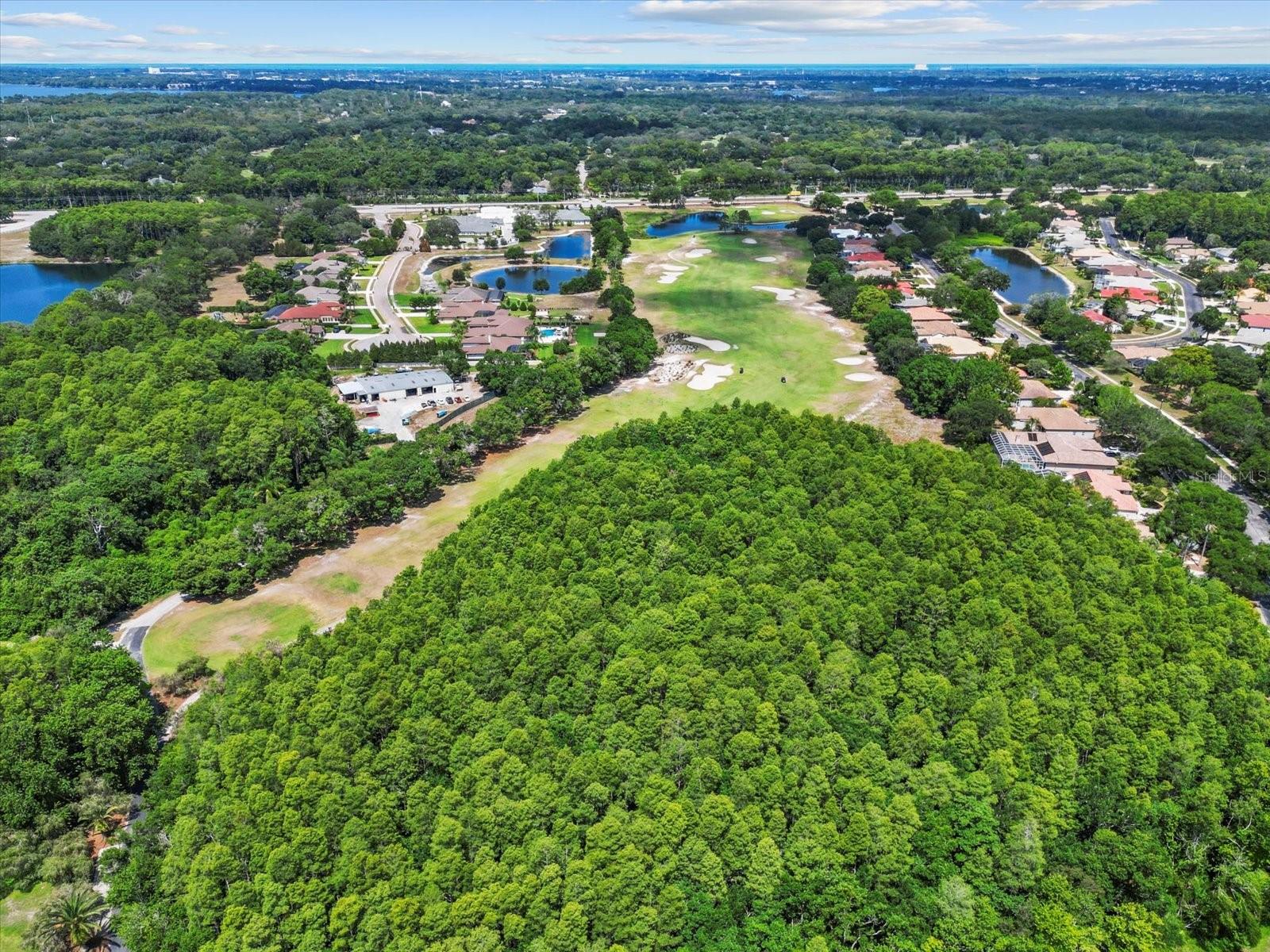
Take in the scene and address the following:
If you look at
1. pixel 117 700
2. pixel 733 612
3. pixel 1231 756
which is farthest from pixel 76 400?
pixel 1231 756

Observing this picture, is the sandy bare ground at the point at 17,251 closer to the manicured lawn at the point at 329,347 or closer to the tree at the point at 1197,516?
the manicured lawn at the point at 329,347

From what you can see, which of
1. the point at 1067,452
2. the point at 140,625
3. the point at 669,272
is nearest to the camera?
the point at 140,625

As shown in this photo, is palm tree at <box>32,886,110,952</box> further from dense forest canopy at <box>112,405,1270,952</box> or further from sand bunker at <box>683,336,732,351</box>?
sand bunker at <box>683,336,732,351</box>

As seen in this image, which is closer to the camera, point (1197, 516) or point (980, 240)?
point (1197, 516)

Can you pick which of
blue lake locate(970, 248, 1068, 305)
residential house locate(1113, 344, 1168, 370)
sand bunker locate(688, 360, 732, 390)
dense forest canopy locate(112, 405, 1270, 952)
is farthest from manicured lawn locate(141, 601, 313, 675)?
blue lake locate(970, 248, 1068, 305)

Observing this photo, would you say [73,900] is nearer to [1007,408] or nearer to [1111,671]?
[1111,671]

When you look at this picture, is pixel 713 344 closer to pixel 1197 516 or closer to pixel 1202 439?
pixel 1202 439

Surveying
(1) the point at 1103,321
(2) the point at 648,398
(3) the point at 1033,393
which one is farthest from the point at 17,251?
(1) the point at 1103,321
